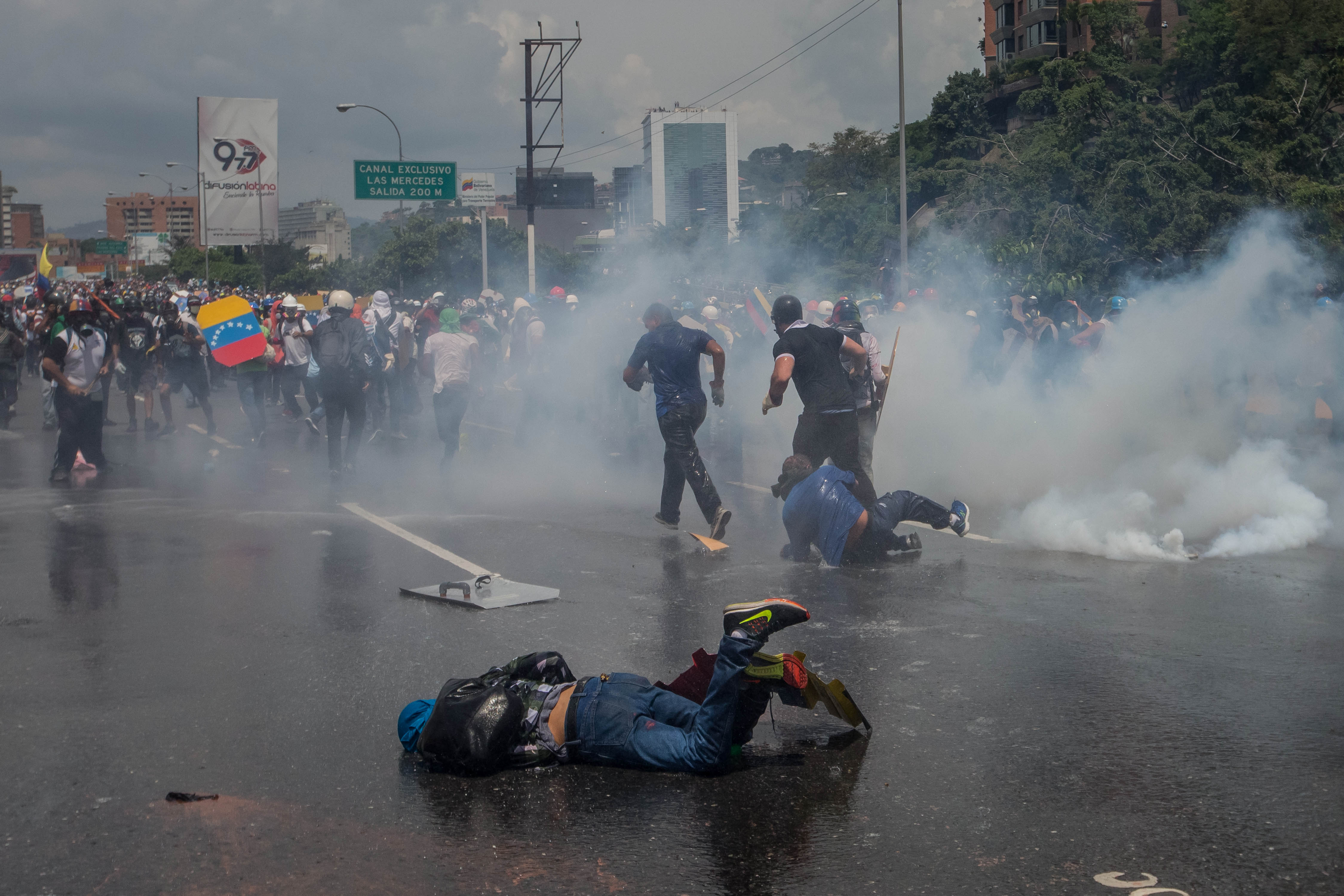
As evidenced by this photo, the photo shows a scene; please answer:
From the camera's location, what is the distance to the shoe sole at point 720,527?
27.3ft

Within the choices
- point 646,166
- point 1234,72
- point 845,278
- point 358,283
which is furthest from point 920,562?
point 646,166

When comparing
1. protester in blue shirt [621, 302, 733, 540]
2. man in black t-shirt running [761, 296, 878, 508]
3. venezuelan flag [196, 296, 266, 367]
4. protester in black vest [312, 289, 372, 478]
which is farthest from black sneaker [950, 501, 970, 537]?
venezuelan flag [196, 296, 266, 367]

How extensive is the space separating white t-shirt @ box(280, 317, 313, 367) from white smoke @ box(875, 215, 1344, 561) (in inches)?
326

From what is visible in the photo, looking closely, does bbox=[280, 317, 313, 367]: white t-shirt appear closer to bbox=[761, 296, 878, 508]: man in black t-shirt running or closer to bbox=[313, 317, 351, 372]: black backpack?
bbox=[313, 317, 351, 372]: black backpack

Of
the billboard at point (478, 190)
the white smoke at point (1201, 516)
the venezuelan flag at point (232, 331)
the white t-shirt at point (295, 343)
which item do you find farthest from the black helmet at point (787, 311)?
the billboard at point (478, 190)

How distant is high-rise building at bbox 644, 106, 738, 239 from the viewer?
352ft

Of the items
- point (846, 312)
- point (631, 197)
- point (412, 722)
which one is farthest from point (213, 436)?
point (631, 197)

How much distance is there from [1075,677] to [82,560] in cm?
635

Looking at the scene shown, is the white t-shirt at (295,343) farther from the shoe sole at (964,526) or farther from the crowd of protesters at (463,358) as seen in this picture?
the shoe sole at (964,526)

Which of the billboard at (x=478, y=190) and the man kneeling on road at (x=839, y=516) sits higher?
the billboard at (x=478, y=190)

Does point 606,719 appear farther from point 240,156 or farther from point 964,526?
point 240,156

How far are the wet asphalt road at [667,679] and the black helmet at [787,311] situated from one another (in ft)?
5.14

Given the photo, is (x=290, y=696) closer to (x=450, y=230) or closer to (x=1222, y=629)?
(x=1222, y=629)

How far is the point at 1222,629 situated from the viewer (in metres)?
5.85
